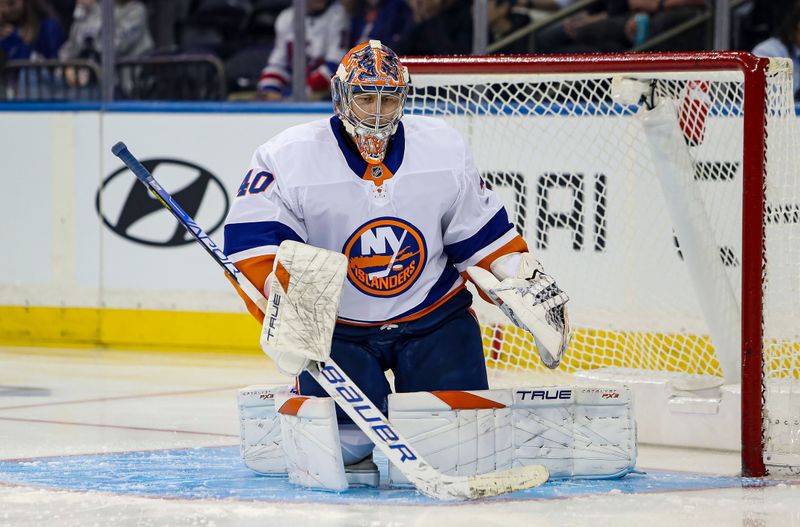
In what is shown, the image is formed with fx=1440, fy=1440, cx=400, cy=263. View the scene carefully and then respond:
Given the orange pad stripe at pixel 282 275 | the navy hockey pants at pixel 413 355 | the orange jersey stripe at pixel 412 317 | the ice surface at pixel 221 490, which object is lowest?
the ice surface at pixel 221 490

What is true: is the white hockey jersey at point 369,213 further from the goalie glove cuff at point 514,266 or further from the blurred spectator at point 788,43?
the blurred spectator at point 788,43

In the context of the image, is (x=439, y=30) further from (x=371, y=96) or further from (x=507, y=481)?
(x=507, y=481)

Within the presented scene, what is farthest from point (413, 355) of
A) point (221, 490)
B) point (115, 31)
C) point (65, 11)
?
point (65, 11)

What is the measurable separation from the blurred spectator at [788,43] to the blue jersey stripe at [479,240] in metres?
2.60

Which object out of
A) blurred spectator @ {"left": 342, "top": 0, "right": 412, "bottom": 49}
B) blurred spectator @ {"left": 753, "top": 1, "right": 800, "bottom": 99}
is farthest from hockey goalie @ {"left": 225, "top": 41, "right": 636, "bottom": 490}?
blurred spectator @ {"left": 342, "top": 0, "right": 412, "bottom": 49}

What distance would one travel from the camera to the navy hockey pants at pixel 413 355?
132 inches

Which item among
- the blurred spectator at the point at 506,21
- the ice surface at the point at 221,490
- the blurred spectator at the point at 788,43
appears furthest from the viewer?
the blurred spectator at the point at 506,21

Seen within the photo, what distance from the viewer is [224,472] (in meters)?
3.45

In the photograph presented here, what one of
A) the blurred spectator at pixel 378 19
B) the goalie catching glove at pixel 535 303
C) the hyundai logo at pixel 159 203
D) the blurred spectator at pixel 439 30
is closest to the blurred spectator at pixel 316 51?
the blurred spectator at pixel 378 19

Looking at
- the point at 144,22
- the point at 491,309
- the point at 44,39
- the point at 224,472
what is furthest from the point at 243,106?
the point at 224,472

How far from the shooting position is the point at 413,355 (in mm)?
3398

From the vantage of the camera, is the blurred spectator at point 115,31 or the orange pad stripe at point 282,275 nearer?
the orange pad stripe at point 282,275

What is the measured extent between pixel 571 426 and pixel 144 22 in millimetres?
4235

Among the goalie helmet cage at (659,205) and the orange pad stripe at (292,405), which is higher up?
the goalie helmet cage at (659,205)
